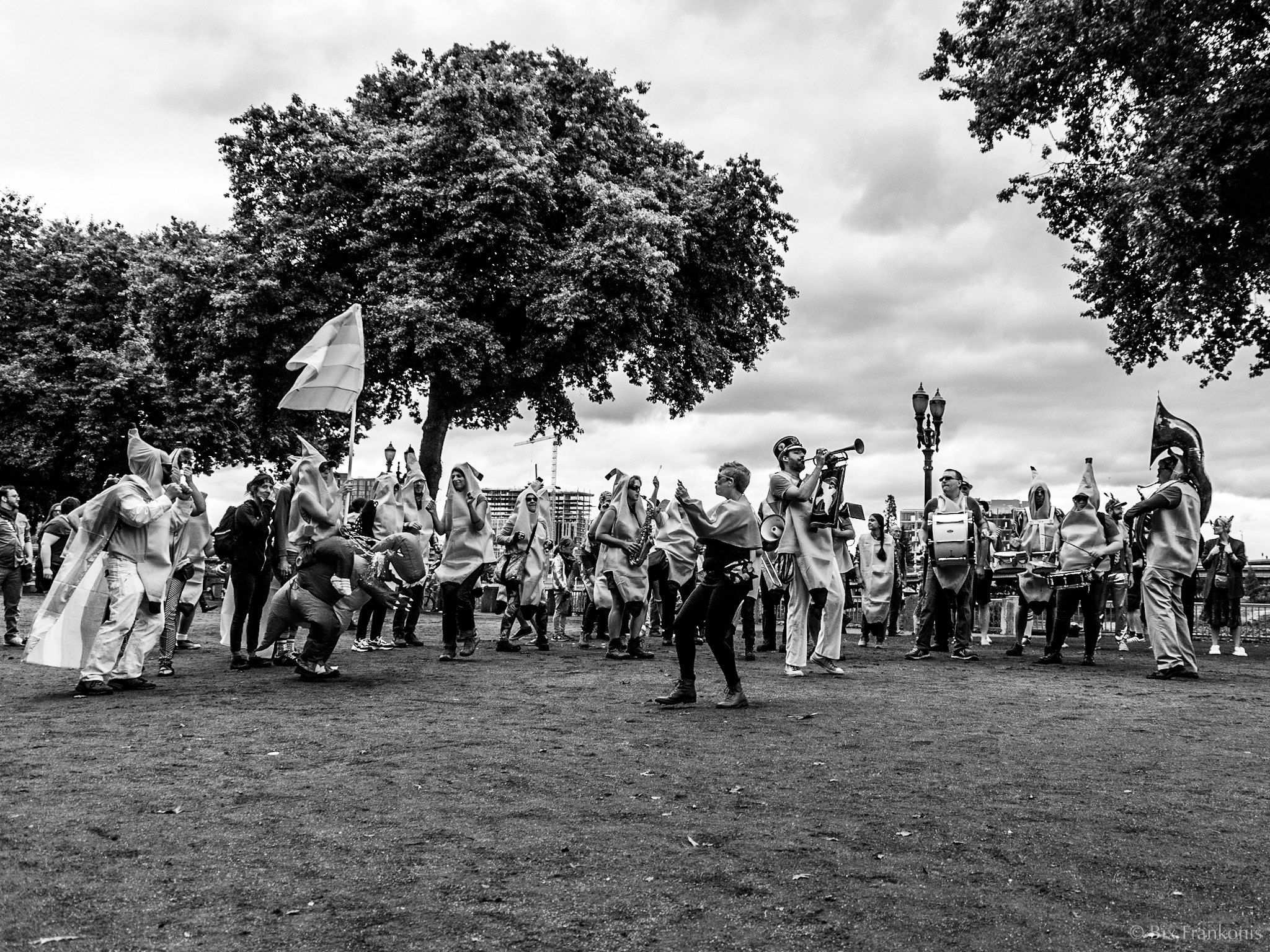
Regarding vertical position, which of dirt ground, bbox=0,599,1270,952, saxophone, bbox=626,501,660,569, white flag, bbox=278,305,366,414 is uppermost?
white flag, bbox=278,305,366,414

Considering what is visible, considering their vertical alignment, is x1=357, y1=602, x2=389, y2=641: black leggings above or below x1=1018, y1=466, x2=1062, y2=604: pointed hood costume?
below

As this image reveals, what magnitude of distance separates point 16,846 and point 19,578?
1184 cm

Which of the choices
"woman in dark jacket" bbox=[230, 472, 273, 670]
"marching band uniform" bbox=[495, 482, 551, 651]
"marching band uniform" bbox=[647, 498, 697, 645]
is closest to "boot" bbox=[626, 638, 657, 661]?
"marching band uniform" bbox=[647, 498, 697, 645]

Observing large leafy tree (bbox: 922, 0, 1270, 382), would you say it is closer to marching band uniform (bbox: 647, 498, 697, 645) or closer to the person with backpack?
marching band uniform (bbox: 647, 498, 697, 645)

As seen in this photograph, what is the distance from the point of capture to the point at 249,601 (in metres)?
11.8

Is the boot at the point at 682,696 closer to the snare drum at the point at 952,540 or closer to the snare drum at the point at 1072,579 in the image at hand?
the snare drum at the point at 952,540

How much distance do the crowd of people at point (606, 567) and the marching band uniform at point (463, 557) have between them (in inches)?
0.8

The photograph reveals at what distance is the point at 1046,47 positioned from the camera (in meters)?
20.6

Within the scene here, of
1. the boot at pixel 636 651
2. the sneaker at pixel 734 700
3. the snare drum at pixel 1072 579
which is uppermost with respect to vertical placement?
the snare drum at pixel 1072 579

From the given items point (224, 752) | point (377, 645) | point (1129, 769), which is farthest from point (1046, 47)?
point (224, 752)

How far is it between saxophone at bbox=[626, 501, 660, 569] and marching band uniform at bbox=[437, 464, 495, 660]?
1.71m

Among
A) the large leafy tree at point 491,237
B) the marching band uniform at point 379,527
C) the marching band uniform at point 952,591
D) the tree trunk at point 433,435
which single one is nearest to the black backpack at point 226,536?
the marching band uniform at point 379,527

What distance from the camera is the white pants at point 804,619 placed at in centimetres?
1136

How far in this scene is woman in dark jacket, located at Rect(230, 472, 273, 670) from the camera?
38.0ft
